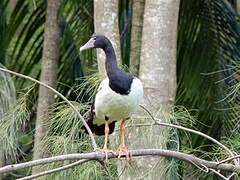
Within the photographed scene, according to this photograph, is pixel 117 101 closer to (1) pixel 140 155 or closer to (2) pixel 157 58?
(1) pixel 140 155

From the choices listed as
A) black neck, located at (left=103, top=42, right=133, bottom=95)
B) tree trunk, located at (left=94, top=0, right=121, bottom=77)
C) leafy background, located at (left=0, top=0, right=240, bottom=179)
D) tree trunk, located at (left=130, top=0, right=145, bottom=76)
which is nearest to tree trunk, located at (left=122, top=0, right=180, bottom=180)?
tree trunk, located at (left=94, top=0, right=121, bottom=77)

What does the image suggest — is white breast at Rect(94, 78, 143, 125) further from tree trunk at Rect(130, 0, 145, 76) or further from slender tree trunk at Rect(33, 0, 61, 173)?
slender tree trunk at Rect(33, 0, 61, 173)

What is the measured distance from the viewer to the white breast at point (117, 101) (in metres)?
3.86

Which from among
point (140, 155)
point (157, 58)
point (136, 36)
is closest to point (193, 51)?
point (136, 36)

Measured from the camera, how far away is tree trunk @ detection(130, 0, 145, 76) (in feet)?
17.2

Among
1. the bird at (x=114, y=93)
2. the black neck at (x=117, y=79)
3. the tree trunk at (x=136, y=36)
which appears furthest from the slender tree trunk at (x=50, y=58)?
the black neck at (x=117, y=79)

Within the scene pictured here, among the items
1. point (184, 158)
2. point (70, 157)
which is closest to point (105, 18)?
point (184, 158)

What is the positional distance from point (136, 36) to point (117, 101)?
150 centimetres

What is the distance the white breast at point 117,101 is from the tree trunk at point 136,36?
1.25 metres

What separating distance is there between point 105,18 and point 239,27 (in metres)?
1.93

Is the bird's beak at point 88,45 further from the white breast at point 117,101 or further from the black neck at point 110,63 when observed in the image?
the white breast at point 117,101

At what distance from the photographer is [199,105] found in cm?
630

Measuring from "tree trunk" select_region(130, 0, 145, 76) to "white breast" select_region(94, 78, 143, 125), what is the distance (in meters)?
1.25

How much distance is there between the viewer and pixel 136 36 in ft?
17.4
